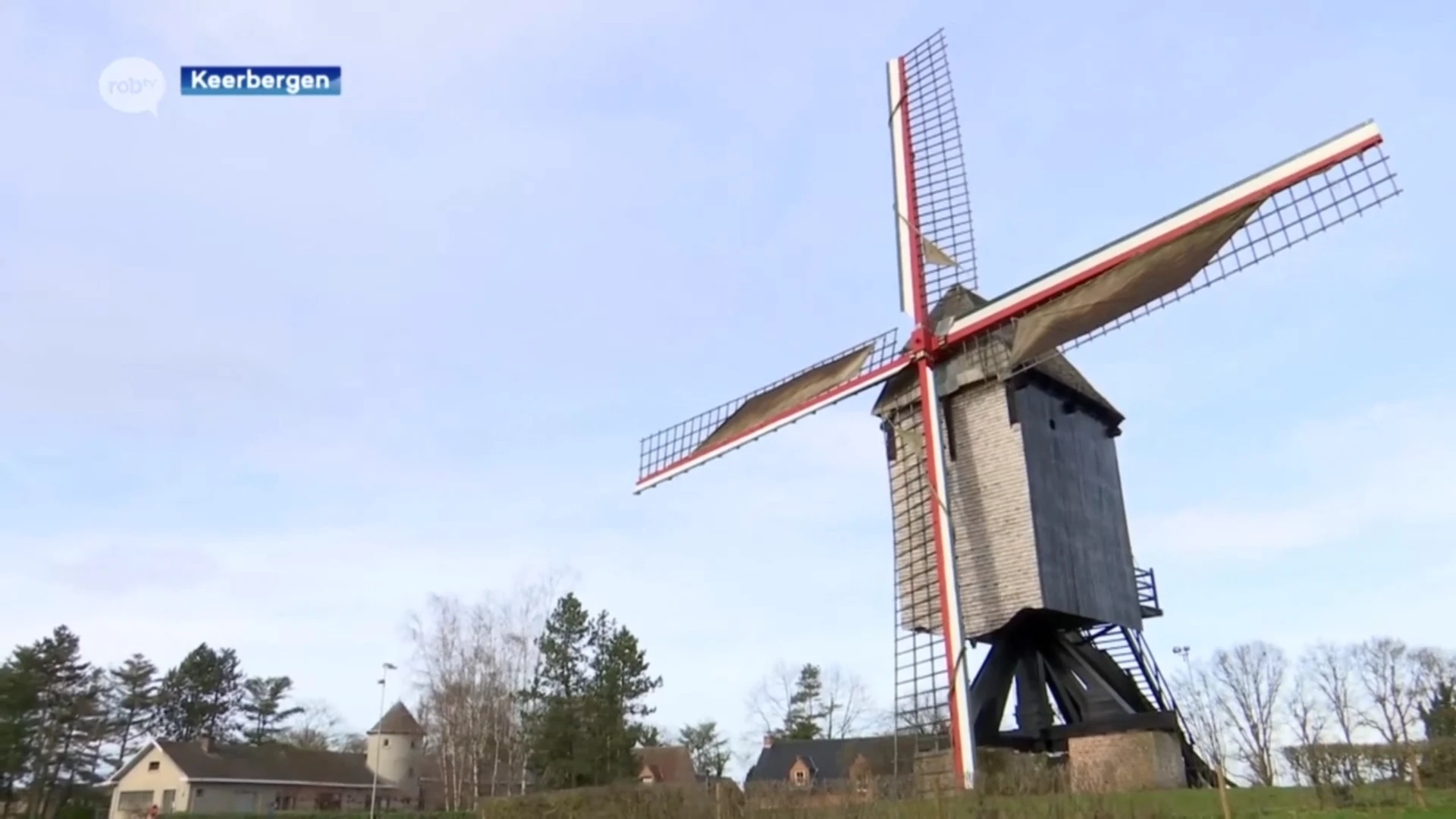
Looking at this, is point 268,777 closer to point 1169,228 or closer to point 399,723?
point 399,723

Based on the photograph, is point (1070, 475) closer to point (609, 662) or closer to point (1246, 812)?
point (1246, 812)

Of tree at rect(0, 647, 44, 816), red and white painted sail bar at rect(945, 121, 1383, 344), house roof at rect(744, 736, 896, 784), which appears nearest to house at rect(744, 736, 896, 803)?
house roof at rect(744, 736, 896, 784)

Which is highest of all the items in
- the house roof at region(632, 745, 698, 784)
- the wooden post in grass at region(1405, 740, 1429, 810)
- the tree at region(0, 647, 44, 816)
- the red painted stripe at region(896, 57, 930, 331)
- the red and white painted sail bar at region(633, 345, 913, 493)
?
the red painted stripe at region(896, 57, 930, 331)

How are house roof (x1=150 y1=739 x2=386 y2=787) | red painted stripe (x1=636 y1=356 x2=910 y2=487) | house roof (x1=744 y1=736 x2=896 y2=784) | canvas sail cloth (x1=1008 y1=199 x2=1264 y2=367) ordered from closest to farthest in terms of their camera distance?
canvas sail cloth (x1=1008 y1=199 x2=1264 y2=367)
red painted stripe (x1=636 y1=356 x2=910 y2=487)
house roof (x1=150 y1=739 x2=386 y2=787)
house roof (x1=744 y1=736 x2=896 y2=784)

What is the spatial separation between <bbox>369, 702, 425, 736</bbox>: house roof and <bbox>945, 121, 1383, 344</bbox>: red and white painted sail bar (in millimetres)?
50698

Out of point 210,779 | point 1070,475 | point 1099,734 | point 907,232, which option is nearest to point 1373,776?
point 1099,734

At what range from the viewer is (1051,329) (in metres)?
16.6

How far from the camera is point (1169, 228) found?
1557 centimetres

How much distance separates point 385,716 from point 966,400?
5121 centimetres

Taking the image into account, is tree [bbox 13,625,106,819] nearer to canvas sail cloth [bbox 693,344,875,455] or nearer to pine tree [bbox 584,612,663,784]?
pine tree [bbox 584,612,663,784]

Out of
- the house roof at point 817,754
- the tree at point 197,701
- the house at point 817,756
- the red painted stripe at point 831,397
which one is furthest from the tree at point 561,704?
the tree at point 197,701

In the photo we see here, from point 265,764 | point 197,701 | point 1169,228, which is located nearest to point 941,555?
point 1169,228

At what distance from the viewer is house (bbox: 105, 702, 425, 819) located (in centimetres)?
4988

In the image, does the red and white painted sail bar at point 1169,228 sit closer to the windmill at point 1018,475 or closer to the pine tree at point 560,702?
the windmill at point 1018,475
